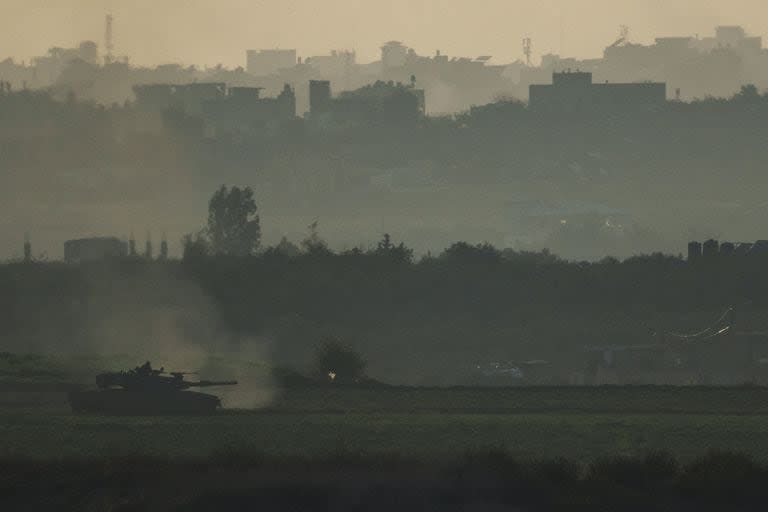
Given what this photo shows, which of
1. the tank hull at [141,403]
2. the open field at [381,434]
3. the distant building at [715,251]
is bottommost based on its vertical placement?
the open field at [381,434]

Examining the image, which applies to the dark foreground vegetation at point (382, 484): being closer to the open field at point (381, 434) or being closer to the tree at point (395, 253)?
the open field at point (381, 434)

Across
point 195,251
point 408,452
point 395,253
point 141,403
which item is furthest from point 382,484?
point 195,251

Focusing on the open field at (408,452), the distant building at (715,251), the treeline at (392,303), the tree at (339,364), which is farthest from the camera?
the distant building at (715,251)

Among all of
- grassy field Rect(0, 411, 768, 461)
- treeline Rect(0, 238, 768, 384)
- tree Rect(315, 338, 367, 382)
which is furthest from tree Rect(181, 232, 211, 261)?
grassy field Rect(0, 411, 768, 461)

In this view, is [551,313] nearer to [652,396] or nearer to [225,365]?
[225,365]

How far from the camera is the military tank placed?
275 ft

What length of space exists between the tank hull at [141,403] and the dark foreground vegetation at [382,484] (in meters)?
20.5

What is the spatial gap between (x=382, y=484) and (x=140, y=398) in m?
28.1

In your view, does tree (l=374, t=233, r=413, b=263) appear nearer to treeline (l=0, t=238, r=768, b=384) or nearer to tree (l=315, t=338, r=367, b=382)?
treeline (l=0, t=238, r=768, b=384)

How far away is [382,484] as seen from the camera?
57.1 meters

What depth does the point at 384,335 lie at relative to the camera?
15488 centimetres

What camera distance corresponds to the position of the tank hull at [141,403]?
83.7 metres

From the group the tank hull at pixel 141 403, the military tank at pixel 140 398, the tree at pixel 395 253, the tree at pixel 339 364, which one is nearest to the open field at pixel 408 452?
the tank hull at pixel 141 403

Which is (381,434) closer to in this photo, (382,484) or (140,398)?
(140,398)
